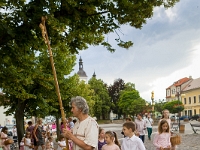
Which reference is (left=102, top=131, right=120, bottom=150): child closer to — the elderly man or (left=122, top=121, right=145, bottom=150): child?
(left=122, top=121, right=145, bottom=150): child

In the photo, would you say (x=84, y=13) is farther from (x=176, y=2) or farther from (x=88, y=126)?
(x=88, y=126)

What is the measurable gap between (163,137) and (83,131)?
16.3ft

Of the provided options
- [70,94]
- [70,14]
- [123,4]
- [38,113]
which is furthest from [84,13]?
[70,94]

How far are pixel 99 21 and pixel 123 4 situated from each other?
4.17ft

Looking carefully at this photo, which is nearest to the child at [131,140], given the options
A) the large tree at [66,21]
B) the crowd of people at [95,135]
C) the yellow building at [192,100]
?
the crowd of people at [95,135]

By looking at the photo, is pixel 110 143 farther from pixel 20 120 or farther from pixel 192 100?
pixel 192 100

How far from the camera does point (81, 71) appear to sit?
470ft

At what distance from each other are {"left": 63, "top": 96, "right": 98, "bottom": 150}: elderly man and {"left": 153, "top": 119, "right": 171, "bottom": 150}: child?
15.9 ft

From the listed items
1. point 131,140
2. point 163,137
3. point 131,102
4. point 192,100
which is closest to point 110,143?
point 131,140

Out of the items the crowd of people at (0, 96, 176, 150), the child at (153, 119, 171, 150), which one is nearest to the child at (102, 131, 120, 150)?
the crowd of people at (0, 96, 176, 150)

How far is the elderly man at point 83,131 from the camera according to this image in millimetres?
4273

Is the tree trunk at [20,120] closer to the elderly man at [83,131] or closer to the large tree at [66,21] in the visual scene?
the large tree at [66,21]

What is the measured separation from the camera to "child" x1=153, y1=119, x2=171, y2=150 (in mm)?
8875

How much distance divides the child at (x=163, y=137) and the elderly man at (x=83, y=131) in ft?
15.9
